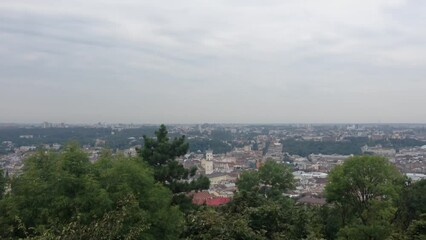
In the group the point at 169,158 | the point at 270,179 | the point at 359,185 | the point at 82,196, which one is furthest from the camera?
the point at 270,179

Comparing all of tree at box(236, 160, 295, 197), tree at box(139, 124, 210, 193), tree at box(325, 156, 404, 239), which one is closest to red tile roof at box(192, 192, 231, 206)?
tree at box(236, 160, 295, 197)

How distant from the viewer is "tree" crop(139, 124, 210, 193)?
1662cm

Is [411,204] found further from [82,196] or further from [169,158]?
[82,196]

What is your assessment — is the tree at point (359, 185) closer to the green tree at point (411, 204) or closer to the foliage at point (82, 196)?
the green tree at point (411, 204)

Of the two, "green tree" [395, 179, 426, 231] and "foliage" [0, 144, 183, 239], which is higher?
"foliage" [0, 144, 183, 239]

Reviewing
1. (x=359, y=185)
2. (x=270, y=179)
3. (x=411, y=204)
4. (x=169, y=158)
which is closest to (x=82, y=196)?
(x=169, y=158)

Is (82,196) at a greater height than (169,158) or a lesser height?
lesser

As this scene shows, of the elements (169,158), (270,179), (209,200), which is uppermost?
(169,158)

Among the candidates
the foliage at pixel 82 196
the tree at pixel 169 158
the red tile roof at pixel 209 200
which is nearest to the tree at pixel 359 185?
the red tile roof at pixel 209 200

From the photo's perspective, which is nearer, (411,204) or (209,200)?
(411,204)

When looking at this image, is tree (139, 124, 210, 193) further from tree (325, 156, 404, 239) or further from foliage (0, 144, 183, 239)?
tree (325, 156, 404, 239)

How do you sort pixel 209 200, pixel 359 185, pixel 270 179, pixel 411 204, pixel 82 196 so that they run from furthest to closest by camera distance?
pixel 209 200
pixel 270 179
pixel 411 204
pixel 359 185
pixel 82 196

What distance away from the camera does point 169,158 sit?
17.1 m

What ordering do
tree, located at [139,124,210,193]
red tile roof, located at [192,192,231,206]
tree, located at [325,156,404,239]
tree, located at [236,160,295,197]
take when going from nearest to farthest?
tree, located at [139,124,210,193], tree, located at [325,156,404,239], red tile roof, located at [192,192,231,206], tree, located at [236,160,295,197]
